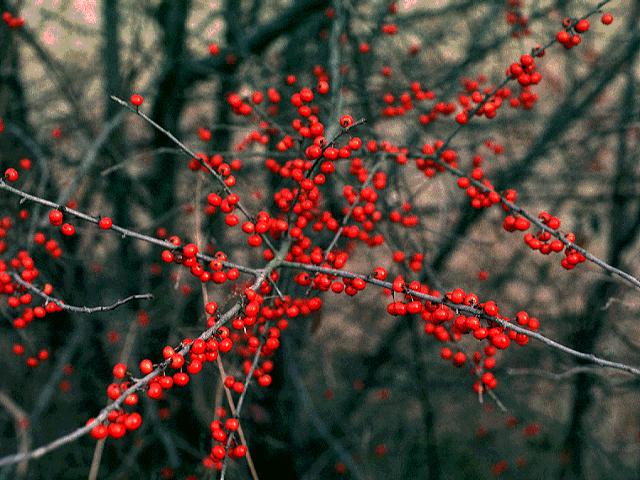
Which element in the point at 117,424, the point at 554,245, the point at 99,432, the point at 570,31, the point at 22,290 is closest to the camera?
the point at 99,432

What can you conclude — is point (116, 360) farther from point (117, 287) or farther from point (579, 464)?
point (579, 464)

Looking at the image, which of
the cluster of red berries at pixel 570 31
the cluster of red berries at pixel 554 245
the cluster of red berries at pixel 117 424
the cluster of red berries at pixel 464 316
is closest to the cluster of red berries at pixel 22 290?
the cluster of red berries at pixel 117 424

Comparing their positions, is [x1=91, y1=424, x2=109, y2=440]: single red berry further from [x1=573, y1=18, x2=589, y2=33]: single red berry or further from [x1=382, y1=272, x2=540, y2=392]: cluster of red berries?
[x1=573, y1=18, x2=589, y2=33]: single red berry

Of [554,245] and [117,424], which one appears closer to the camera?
[117,424]

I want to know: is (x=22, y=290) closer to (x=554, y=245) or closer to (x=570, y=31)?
(x=554, y=245)

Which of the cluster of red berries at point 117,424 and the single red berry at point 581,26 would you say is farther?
the single red berry at point 581,26


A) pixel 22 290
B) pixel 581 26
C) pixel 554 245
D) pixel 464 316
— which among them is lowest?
pixel 464 316

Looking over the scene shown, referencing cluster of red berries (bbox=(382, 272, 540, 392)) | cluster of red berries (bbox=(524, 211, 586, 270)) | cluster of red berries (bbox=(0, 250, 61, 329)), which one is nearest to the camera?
cluster of red berries (bbox=(382, 272, 540, 392))

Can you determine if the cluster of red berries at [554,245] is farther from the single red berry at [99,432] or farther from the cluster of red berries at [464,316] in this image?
the single red berry at [99,432]

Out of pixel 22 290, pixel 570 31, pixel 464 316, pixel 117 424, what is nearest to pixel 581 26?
pixel 570 31

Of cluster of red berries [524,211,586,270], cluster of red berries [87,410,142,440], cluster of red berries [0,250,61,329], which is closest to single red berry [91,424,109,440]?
cluster of red berries [87,410,142,440]

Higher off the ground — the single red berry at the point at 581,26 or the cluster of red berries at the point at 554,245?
the single red berry at the point at 581,26
